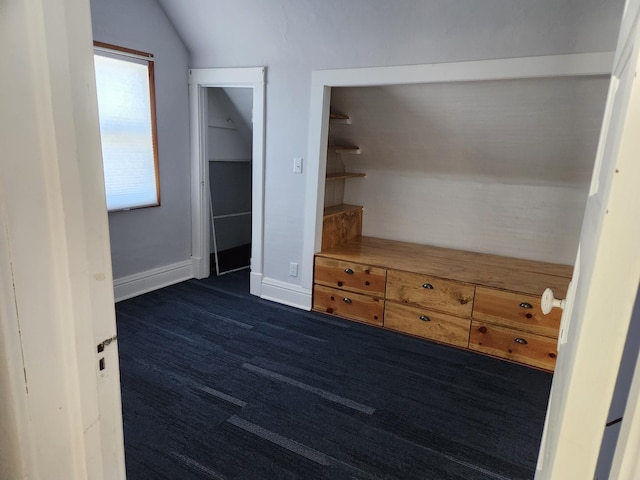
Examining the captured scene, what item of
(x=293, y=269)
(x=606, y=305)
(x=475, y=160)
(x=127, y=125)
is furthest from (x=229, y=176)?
(x=606, y=305)

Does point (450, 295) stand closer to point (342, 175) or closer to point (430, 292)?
point (430, 292)

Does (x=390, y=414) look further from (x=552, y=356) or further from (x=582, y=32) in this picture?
(x=582, y=32)

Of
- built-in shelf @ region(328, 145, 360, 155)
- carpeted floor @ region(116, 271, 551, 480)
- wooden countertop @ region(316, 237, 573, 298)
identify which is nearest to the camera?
carpeted floor @ region(116, 271, 551, 480)

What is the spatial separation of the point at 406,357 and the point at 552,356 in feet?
3.01

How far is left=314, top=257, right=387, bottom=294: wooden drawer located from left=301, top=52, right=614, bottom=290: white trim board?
4.4 inches

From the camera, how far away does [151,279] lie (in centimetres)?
381

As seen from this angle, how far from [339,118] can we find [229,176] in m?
1.78

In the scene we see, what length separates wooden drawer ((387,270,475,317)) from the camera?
9.57ft

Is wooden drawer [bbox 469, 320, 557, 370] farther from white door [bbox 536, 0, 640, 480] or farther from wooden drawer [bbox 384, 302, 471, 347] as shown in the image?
white door [bbox 536, 0, 640, 480]

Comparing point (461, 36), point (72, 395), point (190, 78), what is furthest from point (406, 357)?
point (190, 78)

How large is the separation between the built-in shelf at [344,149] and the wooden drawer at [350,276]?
1.00m

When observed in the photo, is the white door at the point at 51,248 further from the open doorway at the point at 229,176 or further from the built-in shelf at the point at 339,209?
the open doorway at the point at 229,176

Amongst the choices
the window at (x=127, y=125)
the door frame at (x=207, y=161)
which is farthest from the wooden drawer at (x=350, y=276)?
the window at (x=127, y=125)

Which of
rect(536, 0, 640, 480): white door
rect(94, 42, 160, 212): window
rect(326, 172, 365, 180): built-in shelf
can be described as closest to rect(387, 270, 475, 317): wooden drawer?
rect(326, 172, 365, 180): built-in shelf
